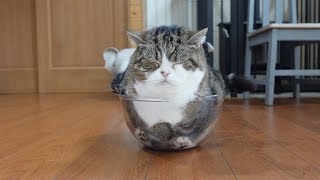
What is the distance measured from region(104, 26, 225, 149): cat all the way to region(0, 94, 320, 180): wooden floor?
55 mm

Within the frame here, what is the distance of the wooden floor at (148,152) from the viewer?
82 centimetres

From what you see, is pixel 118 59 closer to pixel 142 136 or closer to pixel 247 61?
pixel 247 61

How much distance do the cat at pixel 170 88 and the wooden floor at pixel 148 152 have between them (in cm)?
5

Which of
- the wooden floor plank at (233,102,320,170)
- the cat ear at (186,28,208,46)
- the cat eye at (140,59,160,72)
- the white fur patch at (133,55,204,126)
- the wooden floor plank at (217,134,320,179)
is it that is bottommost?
the wooden floor plank at (233,102,320,170)

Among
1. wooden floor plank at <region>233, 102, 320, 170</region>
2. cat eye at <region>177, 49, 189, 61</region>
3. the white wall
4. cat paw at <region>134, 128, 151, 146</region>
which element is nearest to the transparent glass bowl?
cat paw at <region>134, 128, 151, 146</region>

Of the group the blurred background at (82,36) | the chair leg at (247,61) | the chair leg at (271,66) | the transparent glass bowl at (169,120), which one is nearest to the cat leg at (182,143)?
the transparent glass bowl at (169,120)

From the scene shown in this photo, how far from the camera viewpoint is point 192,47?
2.99 feet

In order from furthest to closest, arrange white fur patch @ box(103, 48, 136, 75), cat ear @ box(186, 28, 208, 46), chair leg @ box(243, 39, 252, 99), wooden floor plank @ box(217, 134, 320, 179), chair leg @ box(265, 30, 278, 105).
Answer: chair leg @ box(243, 39, 252, 99) → white fur patch @ box(103, 48, 136, 75) → chair leg @ box(265, 30, 278, 105) → cat ear @ box(186, 28, 208, 46) → wooden floor plank @ box(217, 134, 320, 179)

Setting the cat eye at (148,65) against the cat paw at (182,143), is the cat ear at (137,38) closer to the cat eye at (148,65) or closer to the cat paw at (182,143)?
the cat eye at (148,65)

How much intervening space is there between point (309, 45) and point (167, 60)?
236 centimetres

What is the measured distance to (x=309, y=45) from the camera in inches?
117

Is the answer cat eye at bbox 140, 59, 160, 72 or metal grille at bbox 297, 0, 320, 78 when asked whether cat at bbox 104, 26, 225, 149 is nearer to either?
cat eye at bbox 140, 59, 160, 72

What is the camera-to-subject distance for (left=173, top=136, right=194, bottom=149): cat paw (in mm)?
969

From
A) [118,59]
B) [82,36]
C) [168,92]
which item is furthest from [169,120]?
[82,36]
